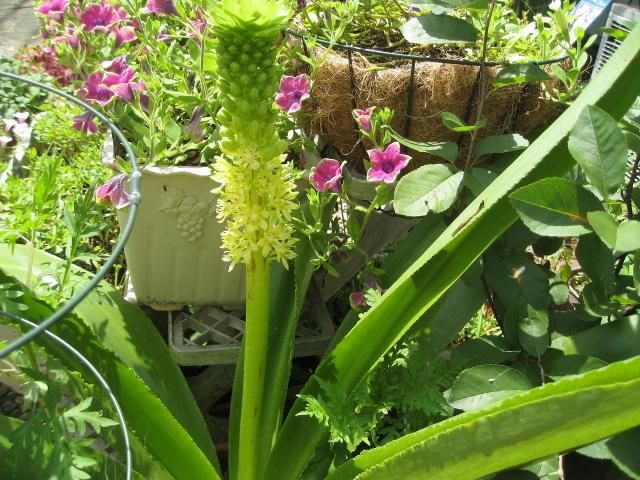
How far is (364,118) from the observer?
966mm

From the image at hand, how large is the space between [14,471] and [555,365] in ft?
2.13

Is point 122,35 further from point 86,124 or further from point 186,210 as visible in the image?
point 186,210

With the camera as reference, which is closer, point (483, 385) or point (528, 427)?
point (528, 427)

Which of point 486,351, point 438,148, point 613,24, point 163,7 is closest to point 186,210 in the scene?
point 163,7

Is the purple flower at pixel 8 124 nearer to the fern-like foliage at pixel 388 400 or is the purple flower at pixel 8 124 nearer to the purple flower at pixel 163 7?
the purple flower at pixel 163 7

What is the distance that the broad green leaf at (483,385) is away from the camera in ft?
2.73

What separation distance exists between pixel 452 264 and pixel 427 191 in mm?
147

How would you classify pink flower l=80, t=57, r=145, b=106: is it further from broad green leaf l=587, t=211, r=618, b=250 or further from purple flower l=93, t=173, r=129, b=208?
broad green leaf l=587, t=211, r=618, b=250

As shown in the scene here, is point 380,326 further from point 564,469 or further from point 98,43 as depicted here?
point 98,43

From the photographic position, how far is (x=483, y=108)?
3.36ft

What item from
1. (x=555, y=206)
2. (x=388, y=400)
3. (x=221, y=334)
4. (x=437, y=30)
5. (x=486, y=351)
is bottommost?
(x=221, y=334)

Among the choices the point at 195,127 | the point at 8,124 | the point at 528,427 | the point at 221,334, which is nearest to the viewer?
the point at 528,427

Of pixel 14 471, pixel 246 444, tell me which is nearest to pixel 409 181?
pixel 246 444

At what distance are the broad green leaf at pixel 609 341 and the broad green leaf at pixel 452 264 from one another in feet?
0.53
